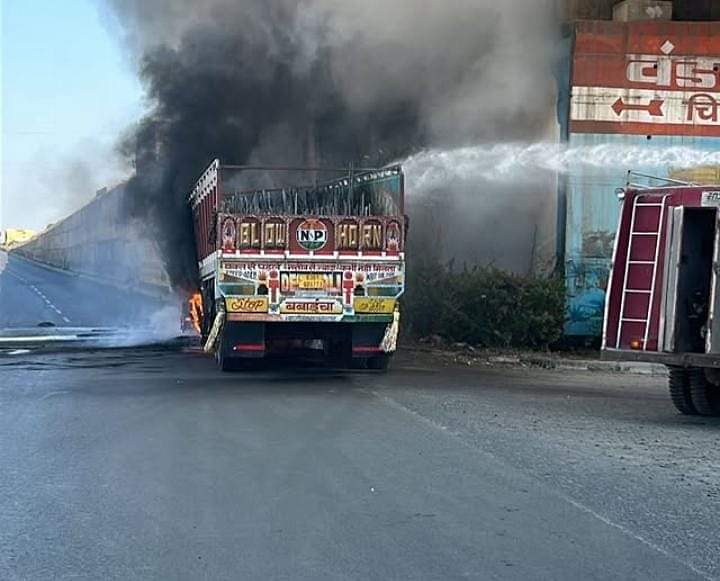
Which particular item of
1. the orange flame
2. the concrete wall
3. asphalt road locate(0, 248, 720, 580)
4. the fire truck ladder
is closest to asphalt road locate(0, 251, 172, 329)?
the concrete wall

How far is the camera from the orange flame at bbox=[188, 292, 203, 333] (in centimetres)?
1823

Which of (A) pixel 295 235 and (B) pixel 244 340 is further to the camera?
(B) pixel 244 340

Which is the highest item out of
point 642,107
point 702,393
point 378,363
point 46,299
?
point 642,107

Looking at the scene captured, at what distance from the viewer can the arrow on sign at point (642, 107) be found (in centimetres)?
1941

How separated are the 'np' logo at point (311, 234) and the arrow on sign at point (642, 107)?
891 cm

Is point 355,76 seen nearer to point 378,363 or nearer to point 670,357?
point 378,363

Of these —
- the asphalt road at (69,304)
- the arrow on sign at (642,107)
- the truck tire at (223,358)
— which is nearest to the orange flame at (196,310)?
the truck tire at (223,358)

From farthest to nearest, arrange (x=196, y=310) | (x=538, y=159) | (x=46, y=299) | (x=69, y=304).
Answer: (x=46, y=299) < (x=69, y=304) < (x=538, y=159) < (x=196, y=310)

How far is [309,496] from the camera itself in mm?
6367

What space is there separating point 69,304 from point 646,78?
22.2 meters

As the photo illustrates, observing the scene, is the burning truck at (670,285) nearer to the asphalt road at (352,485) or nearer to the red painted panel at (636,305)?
the red painted panel at (636,305)

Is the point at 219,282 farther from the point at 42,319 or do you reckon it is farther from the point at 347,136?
the point at 42,319

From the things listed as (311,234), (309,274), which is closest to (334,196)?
(311,234)

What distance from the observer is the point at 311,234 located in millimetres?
12844
